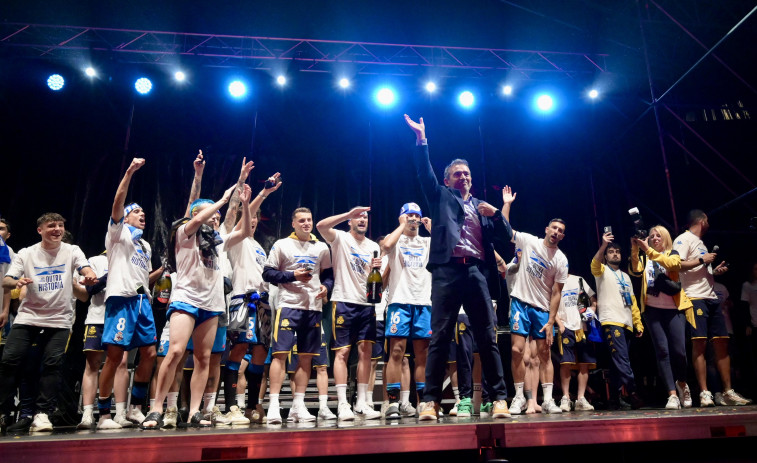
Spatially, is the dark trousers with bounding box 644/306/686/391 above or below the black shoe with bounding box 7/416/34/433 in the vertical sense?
above

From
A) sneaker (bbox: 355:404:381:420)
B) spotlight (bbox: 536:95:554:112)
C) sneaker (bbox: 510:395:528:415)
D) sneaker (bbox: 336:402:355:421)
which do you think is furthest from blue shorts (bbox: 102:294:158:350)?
spotlight (bbox: 536:95:554:112)

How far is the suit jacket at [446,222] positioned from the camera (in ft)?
12.5

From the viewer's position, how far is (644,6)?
27.1ft

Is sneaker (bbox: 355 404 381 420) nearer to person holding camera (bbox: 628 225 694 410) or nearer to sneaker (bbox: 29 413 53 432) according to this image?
sneaker (bbox: 29 413 53 432)

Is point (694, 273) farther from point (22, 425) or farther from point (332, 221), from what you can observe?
point (22, 425)

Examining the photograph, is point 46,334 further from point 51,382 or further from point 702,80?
point 702,80

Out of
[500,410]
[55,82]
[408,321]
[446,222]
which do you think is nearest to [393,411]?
[408,321]

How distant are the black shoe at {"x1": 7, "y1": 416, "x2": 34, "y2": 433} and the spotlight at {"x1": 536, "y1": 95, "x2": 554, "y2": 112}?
375 inches

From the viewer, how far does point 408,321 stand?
16.3 ft

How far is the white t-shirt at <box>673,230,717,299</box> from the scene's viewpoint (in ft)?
18.2

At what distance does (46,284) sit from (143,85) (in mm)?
5873

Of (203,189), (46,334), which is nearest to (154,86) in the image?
(203,189)

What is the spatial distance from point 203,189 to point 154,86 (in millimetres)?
2186

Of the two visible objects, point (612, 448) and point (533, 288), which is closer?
point (612, 448)
